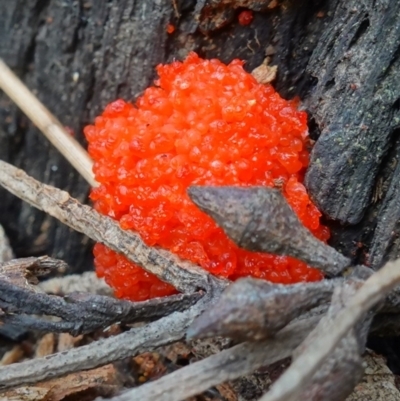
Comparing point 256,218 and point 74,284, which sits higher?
point 256,218

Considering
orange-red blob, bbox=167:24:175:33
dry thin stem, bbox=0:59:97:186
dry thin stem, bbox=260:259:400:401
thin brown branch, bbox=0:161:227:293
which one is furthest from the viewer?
dry thin stem, bbox=0:59:97:186

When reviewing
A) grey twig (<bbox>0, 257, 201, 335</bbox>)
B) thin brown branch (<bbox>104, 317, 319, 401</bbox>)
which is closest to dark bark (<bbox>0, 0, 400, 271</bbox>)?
thin brown branch (<bbox>104, 317, 319, 401</bbox>)

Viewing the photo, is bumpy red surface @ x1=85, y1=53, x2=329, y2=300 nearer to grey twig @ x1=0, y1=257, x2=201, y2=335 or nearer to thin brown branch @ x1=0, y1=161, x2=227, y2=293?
thin brown branch @ x1=0, y1=161, x2=227, y2=293

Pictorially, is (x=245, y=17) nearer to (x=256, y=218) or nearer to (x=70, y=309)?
(x=256, y=218)

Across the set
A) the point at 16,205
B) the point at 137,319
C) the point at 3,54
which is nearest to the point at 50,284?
the point at 16,205

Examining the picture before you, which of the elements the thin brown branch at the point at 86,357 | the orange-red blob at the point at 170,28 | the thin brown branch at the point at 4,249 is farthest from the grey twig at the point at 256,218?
the thin brown branch at the point at 4,249

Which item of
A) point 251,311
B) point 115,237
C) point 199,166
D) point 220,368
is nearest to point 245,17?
point 199,166

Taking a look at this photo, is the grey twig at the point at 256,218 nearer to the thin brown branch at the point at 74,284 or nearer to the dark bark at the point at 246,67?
the dark bark at the point at 246,67
